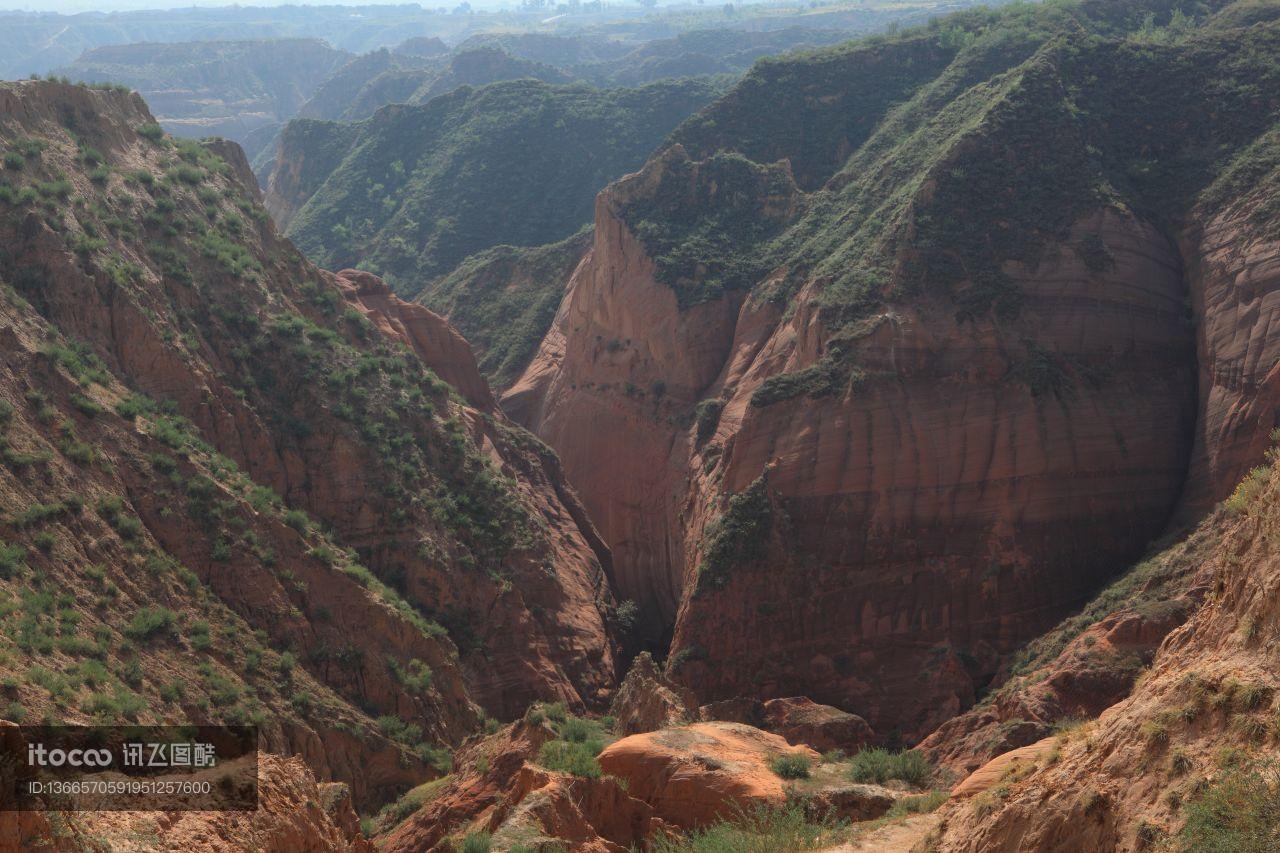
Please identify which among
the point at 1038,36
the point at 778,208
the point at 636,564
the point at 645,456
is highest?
the point at 1038,36

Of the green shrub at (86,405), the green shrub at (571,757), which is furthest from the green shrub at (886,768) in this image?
the green shrub at (86,405)

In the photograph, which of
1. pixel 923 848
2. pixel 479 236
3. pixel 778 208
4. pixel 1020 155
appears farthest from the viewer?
pixel 479 236

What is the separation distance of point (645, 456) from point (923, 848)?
34.0 metres

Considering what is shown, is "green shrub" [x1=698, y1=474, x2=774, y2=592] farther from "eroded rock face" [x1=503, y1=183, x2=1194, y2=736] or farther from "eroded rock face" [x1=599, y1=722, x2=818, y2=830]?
"eroded rock face" [x1=599, y1=722, x2=818, y2=830]

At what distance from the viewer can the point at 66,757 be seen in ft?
51.8

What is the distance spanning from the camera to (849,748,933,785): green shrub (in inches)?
949

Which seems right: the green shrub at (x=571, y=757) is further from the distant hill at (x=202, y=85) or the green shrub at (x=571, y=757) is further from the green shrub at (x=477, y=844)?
the distant hill at (x=202, y=85)

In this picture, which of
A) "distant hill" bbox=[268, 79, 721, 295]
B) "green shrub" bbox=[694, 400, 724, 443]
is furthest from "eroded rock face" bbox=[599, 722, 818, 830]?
"distant hill" bbox=[268, 79, 721, 295]

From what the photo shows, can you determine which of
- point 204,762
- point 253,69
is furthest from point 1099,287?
point 253,69

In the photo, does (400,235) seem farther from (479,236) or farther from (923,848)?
(923,848)

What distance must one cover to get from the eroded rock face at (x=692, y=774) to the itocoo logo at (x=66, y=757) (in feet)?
30.2

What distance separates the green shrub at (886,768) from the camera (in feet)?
79.1

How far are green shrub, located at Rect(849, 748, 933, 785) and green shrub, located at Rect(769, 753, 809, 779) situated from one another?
1.06 m

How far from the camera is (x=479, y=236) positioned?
9194 centimetres
